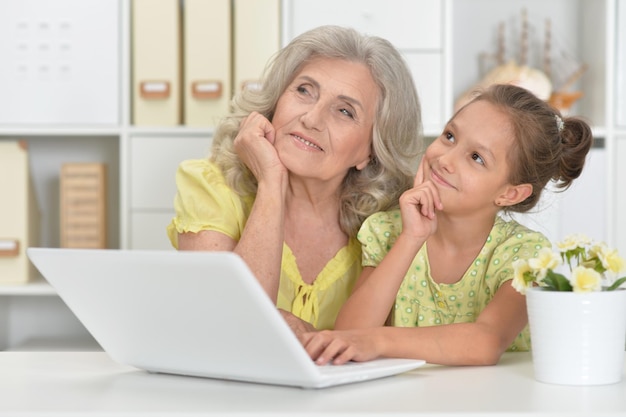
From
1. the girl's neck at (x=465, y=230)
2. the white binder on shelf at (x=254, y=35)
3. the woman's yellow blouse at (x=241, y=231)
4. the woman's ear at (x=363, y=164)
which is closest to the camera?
the girl's neck at (x=465, y=230)

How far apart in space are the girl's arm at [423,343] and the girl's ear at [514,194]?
28 centimetres

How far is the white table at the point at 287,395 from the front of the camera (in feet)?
2.50

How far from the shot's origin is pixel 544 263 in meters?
0.94

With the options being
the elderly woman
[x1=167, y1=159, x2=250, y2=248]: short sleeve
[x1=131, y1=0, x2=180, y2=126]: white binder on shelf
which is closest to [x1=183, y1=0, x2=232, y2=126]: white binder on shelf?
[x1=131, y1=0, x2=180, y2=126]: white binder on shelf

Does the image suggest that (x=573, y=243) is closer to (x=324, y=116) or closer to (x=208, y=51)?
(x=324, y=116)

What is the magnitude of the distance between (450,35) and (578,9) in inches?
21.9

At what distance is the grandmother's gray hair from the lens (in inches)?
62.7

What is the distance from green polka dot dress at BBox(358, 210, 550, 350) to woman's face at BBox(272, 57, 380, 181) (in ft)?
0.44

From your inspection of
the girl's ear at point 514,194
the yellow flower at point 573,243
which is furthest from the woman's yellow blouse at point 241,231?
the yellow flower at point 573,243

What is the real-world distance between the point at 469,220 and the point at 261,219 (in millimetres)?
324

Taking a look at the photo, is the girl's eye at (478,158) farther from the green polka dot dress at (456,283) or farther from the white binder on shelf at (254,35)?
the white binder on shelf at (254,35)

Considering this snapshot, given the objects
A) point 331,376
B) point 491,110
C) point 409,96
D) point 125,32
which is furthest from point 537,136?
point 125,32

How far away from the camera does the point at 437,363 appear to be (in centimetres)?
104

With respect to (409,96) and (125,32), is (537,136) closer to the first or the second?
(409,96)
